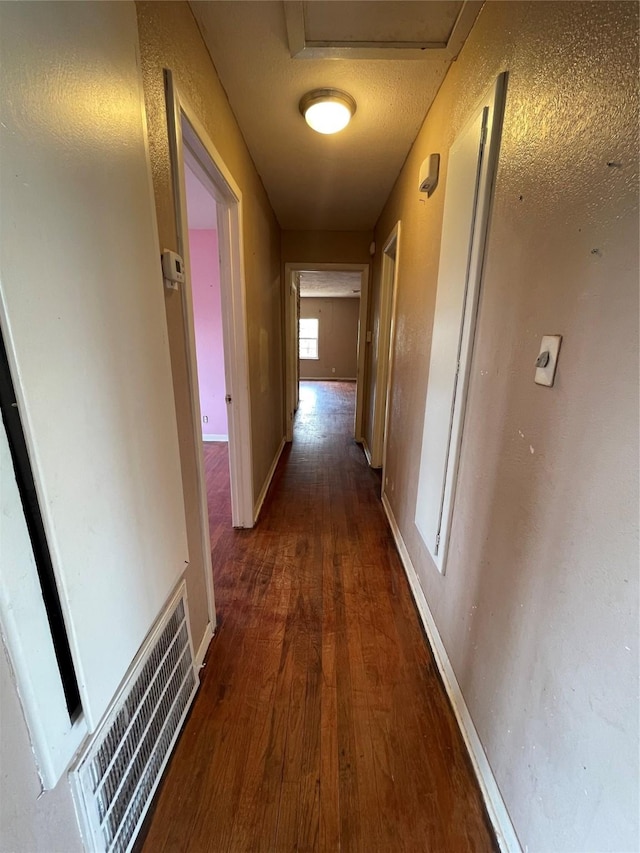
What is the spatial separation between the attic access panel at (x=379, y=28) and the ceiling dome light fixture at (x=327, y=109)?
0.71 ft

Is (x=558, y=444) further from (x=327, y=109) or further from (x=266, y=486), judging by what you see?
(x=266, y=486)

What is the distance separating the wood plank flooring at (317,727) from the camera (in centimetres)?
94

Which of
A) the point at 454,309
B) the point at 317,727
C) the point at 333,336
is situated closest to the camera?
the point at 317,727

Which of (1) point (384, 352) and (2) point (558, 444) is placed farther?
(1) point (384, 352)

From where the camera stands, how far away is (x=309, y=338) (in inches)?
385

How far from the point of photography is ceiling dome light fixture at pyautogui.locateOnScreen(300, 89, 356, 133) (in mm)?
1576

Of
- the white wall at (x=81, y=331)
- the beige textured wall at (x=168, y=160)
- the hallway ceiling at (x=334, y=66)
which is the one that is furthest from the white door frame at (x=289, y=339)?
the white wall at (x=81, y=331)

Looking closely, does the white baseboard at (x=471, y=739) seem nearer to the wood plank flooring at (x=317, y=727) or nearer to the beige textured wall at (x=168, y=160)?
the wood plank flooring at (x=317, y=727)

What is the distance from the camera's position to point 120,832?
0.84 meters

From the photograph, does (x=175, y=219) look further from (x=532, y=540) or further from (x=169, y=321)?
(x=532, y=540)

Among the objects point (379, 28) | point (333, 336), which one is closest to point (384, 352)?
point (379, 28)

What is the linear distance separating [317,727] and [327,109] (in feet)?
8.68

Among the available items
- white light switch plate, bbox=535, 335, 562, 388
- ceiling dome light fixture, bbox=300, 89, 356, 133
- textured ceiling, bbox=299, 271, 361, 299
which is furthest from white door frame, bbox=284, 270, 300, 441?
white light switch plate, bbox=535, 335, 562, 388

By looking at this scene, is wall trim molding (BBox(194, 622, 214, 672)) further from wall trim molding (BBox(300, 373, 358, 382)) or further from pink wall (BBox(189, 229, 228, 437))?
wall trim molding (BBox(300, 373, 358, 382))
